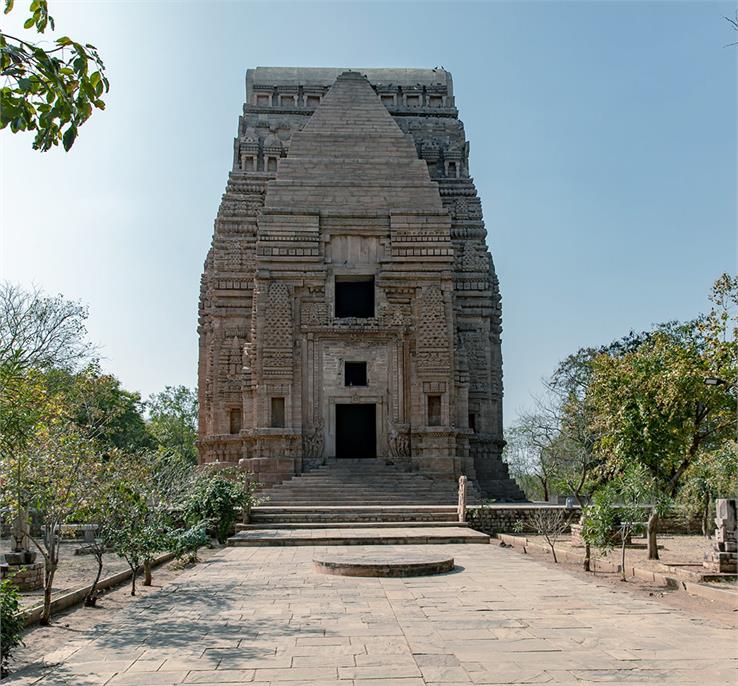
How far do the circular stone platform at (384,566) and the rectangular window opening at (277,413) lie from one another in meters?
11.8

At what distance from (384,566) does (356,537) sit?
5.28 metres

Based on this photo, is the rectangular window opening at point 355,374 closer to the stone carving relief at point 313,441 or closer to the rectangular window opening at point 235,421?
the stone carving relief at point 313,441

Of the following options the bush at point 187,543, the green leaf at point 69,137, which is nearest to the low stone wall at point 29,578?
the bush at point 187,543

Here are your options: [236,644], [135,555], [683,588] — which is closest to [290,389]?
[135,555]

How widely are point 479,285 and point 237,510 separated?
13.4 metres

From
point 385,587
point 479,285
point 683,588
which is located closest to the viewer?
point 385,587

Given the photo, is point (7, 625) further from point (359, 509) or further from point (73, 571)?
point (359, 509)

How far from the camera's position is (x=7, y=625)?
7625 mm

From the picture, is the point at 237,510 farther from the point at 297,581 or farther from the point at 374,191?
the point at 374,191

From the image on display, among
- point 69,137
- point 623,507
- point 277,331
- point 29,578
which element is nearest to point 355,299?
point 277,331

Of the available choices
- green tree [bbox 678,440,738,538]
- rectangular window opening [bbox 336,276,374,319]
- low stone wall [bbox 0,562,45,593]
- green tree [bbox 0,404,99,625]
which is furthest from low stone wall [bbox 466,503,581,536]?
green tree [bbox 0,404,99,625]

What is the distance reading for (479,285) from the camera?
2948cm

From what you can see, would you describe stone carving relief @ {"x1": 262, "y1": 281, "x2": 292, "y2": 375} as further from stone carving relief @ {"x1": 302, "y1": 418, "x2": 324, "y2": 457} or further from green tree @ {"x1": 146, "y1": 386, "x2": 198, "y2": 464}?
green tree @ {"x1": 146, "y1": 386, "x2": 198, "y2": 464}

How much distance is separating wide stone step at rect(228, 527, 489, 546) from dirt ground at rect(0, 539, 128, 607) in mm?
2830
